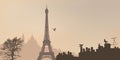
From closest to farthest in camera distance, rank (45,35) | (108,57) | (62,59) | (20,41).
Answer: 1. (108,57)
2. (62,59)
3. (20,41)
4. (45,35)

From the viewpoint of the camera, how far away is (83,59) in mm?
87500

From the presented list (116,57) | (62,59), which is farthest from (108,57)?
(62,59)

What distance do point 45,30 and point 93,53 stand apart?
3529 inches

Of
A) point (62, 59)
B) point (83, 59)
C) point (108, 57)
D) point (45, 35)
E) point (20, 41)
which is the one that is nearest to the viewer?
point (108, 57)

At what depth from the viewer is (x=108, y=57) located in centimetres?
8006

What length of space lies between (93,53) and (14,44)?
26903 mm

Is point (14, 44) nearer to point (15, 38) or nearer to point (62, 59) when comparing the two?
point (15, 38)

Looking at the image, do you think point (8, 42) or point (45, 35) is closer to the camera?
point (8, 42)

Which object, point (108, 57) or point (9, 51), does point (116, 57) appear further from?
point (9, 51)

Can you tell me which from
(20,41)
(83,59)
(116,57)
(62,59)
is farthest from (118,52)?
(20,41)

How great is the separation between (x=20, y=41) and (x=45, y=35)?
6719cm

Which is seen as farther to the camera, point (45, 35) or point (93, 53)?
point (45, 35)

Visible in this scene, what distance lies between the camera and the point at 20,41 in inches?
4077

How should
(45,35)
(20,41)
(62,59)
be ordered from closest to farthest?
1. (62,59)
2. (20,41)
3. (45,35)
